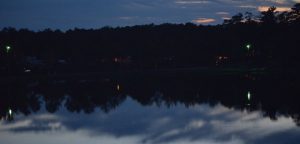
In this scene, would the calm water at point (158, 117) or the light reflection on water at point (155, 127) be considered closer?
the light reflection on water at point (155, 127)

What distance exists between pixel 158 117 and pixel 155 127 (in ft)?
8.12

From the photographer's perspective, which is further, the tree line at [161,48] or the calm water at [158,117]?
the tree line at [161,48]

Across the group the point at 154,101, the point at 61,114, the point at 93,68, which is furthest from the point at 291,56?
the point at 61,114

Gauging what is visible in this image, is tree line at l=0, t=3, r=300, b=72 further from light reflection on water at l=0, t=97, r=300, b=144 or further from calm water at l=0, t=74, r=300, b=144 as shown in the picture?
light reflection on water at l=0, t=97, r=300, b=144

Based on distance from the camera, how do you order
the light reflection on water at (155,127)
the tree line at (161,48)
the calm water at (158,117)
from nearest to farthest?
the light reflection on water at (155,127), the calm water at (158,117), the tree line at (161,48)

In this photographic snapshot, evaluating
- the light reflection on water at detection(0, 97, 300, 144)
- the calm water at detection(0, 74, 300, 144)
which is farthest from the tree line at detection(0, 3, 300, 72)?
the light reflection on water at detection(0, 97, 300, 144)

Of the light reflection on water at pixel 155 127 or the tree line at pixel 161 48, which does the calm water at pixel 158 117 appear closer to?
the light reflection on water at pixel 155 127

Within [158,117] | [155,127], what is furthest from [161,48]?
[155,127]

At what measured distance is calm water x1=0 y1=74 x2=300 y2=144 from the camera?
13.9m

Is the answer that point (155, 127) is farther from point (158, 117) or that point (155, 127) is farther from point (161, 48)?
point (161, 48)

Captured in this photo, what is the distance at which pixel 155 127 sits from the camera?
15828 millimetres

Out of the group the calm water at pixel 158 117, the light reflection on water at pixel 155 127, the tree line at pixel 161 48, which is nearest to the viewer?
the light reflection on water at pixel 155 127

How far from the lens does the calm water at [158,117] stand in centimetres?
1385

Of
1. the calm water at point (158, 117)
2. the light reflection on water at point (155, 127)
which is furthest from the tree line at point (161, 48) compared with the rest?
the light reflection on water at point (155, 127)
